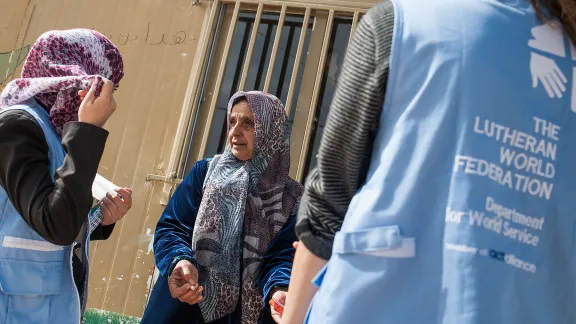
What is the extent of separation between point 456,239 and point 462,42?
0.31 metres

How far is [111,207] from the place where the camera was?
2146 mm

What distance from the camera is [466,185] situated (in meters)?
0.94

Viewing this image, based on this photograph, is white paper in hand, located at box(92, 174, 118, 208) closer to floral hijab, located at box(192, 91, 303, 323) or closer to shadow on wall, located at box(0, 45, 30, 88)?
floral hijab, located at box(192, 91, 303, 323)

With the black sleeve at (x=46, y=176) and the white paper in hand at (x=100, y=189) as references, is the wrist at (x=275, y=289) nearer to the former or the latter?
the white paper in hand at (x=100, y=189)

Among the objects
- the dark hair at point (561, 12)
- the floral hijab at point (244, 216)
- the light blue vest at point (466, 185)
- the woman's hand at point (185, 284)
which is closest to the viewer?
the light blue vest at point (466, 185)

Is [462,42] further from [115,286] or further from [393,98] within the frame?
[115,286]

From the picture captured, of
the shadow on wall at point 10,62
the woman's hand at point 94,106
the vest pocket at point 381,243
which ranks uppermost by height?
the shadow on wall at point 10,62

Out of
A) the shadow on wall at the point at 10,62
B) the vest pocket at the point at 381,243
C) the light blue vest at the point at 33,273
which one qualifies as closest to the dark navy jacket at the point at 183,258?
the light blue vest at the point at 33,273

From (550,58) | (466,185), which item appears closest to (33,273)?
(466,185)

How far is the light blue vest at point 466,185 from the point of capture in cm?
92

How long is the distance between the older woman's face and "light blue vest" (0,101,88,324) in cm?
105

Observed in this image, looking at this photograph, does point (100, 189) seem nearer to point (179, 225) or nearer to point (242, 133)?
point (179, 225)

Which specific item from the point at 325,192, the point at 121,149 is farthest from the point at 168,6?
the point at 325,192

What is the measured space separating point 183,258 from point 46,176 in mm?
818
